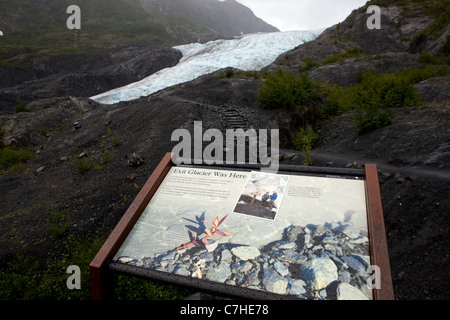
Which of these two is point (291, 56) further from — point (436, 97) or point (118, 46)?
point (118, 46)

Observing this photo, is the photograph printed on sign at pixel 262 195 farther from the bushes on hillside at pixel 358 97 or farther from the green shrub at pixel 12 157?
the green shrub at pixel 12 157

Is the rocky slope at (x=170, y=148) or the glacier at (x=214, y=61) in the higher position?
the glacier at (x=214, y=61)

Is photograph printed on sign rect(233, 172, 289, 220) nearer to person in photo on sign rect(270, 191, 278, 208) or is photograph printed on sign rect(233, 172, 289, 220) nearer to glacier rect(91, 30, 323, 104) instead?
person in photo on sign rect(270, 191, 278, 208)

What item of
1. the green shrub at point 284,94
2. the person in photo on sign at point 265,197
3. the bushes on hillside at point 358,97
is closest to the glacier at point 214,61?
the green shrub at point 284,94

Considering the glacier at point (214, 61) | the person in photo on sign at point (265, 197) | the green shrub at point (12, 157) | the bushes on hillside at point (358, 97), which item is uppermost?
the glacier at point (214, 61)

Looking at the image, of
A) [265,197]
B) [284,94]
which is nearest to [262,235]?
[265,197]

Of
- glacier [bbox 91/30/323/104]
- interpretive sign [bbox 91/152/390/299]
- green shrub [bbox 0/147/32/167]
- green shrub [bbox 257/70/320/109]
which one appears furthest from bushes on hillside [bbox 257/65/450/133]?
glacier [bbox 91/30/323/104]
